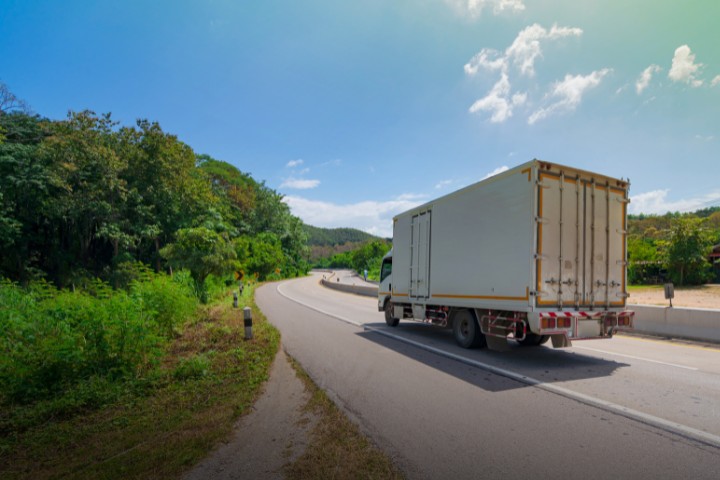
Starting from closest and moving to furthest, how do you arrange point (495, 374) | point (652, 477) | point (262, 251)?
point (652, 477) → point (495, 374) → point (262, 251)

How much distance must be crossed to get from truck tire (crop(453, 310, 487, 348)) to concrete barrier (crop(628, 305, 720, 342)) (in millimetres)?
6023

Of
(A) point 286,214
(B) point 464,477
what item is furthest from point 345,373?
(A) point 286,214

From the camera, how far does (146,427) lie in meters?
4.39

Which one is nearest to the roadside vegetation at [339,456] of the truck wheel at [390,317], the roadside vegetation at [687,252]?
the truck wheel at [390,317]

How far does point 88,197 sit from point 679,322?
37.6 meters

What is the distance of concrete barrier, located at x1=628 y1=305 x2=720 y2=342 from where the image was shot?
952 centimetres

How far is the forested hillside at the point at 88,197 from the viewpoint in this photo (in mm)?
29688

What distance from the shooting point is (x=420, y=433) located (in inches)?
159

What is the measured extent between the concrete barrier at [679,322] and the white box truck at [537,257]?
3903 millimetres

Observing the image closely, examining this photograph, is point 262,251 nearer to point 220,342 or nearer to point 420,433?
point 220,342

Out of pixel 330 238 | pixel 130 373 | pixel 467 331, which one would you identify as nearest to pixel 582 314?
pixel 467 331

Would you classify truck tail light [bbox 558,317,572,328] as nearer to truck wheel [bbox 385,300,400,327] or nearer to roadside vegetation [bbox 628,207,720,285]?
truck wheel [bbox 385,300,400,327]

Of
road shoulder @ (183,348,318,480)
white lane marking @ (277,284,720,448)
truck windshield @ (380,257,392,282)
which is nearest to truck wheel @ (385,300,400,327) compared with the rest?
truck windshield @ (380,257,392,282)

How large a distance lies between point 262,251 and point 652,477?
2032 inches
